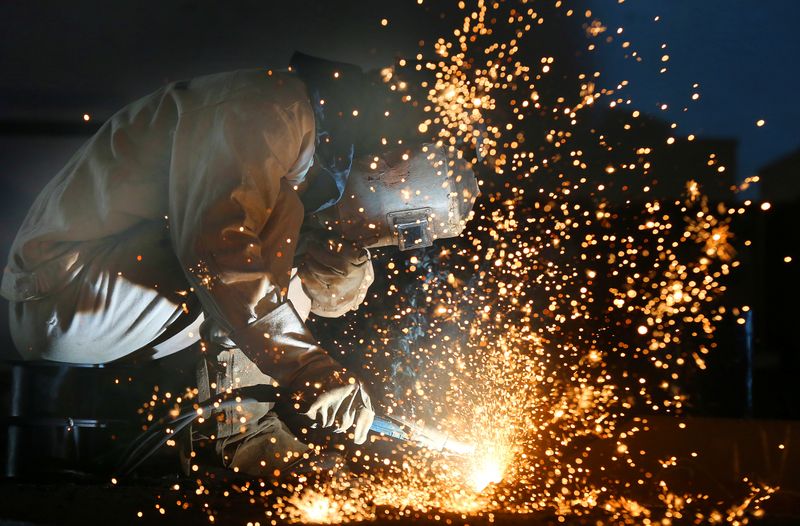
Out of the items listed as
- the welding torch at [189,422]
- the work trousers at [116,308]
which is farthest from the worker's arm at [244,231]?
the work trousers at [116,308]

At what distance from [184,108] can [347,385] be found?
0.88 m

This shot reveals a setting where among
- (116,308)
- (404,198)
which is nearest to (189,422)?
(116,308)

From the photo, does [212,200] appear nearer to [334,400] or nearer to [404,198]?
[334,400]

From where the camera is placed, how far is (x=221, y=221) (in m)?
1.37

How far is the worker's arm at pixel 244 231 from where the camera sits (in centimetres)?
139

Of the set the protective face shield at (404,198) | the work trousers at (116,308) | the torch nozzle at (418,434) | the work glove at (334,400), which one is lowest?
the torch nozzle at (418,434)

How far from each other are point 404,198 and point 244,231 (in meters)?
0.70

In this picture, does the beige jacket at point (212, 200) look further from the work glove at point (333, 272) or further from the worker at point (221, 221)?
the work glove at point (333, 272)

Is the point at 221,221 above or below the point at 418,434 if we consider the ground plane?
above

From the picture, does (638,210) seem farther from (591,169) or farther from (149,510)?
(149,510)

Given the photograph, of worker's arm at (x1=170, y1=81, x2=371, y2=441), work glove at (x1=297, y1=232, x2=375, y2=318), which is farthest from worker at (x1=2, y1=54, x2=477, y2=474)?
work glove at (x1=297, y1=232, x2=375, y2=318)

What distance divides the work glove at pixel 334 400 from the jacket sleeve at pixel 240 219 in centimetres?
2

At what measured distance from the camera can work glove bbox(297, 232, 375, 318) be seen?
2188 millimetres

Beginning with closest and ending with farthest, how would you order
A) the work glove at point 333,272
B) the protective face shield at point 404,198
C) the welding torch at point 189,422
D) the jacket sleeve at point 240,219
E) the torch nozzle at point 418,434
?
the jacket sleeve at point 240,219 < the welding torch at point 189,422 < the torch nozzle at point 418,434 < the protective face shield at point 404,198 < the work glove at point 333,272
